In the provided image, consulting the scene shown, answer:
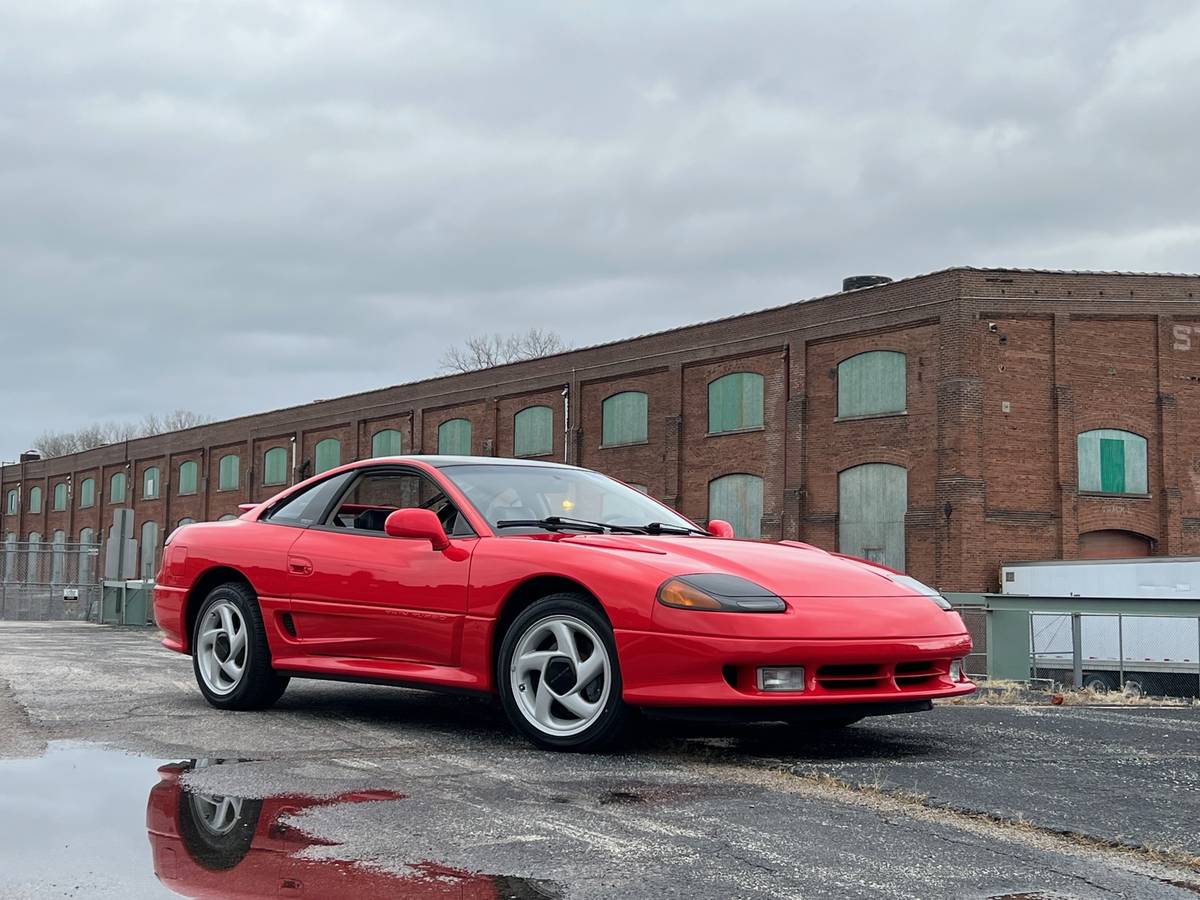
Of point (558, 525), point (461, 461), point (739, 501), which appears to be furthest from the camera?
point (739, 501)

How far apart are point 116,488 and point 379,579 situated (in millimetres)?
67270

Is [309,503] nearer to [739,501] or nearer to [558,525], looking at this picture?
[558,525]

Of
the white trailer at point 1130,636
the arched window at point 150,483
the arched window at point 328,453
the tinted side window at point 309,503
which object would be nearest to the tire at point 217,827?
the tinted side window at point 309,503

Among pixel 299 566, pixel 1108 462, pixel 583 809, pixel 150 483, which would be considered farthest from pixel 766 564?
pixel 150 483

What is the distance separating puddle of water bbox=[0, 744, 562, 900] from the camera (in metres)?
3.33

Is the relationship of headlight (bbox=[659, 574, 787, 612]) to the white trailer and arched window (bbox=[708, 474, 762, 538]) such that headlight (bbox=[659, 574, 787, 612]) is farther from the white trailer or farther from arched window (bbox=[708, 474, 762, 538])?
arched window (bbox=[708, 474, 762, 538])

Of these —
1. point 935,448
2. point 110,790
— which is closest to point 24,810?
point 110,790

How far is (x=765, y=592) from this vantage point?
18.4 ft

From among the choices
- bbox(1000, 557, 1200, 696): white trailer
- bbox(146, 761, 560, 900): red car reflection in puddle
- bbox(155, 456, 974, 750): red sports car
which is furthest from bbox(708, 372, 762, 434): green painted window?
bbox(146, 761, 560, 900): red car reflection in puddle

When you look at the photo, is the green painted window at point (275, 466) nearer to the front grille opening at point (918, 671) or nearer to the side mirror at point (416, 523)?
the side mirror at point (416, 523)

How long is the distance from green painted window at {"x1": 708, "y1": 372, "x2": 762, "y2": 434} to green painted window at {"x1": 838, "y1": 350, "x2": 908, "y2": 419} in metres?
3.18

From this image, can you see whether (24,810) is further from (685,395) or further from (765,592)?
(685,395)

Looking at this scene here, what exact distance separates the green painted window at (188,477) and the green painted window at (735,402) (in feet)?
107

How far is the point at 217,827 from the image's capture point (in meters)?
4.06
